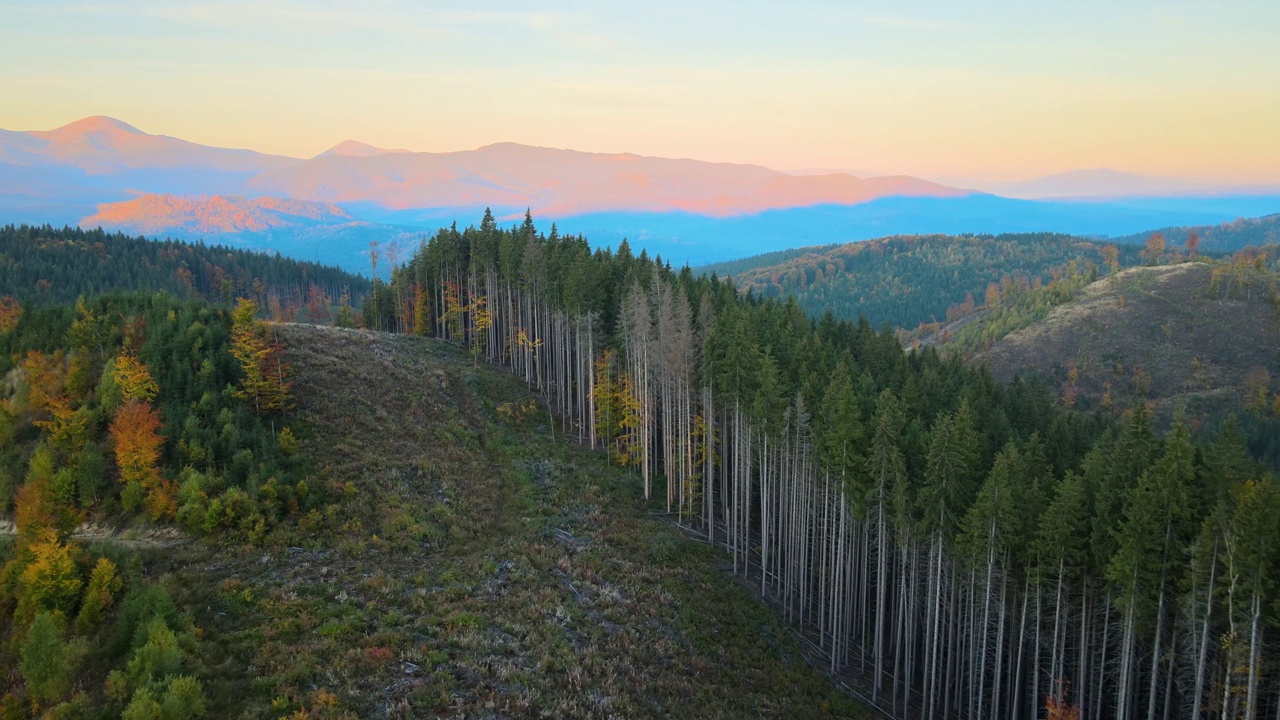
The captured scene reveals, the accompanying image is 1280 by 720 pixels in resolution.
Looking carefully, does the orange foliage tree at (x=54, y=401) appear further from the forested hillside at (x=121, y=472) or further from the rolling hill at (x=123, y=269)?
the rolling hill at (x=123, y=269)

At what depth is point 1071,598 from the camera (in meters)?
28.1

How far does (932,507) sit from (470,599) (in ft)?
68.9

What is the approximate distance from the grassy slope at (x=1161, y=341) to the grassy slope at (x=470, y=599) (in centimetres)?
10599

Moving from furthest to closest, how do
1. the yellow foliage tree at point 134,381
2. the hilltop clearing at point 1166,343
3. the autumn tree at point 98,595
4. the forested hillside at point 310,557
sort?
the hilltop clearing at point 1166,343
the yellow foliage tree at point 134,381
the autumn tree at point 98,595
the forested hillside at point 310,557

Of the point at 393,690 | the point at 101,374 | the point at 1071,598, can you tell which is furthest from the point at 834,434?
the point at 101,374

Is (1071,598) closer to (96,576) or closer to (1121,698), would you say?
(1121,698)

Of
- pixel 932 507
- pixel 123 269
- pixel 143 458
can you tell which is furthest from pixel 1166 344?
pixel 123 269

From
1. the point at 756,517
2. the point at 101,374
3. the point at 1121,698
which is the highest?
the point at 101,374

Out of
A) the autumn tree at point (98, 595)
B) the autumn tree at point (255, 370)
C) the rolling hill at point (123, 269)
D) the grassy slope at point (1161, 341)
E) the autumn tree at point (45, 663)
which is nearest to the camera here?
the autumn tree at point (45, 663)

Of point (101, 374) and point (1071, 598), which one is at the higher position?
point (101, 374)

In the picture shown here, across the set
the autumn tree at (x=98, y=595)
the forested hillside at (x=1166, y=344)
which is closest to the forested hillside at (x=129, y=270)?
the autumn tree at (x=98, y=595)

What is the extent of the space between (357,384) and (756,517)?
34.1 m

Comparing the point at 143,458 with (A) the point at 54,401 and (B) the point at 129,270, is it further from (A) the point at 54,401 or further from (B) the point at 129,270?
(B) the point at 129,270

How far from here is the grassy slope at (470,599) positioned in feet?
70.7
